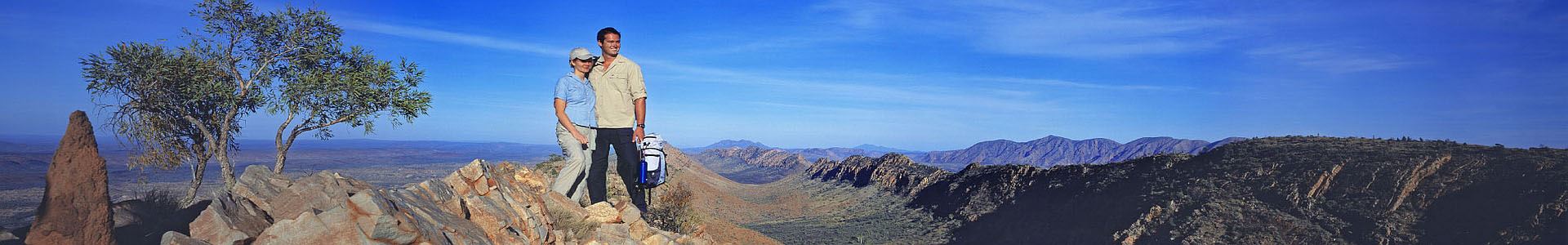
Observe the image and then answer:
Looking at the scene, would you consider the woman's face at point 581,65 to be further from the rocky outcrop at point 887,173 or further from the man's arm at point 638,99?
the rocky outcrop at point 887,173

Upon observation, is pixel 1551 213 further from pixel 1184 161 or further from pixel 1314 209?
pixel 1184 161

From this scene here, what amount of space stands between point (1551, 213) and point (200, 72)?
26.7 metres

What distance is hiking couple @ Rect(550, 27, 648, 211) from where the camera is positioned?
781 centimetres

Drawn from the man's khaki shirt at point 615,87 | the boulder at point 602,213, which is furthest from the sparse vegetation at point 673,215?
the man's khaki shirt at point 615,87

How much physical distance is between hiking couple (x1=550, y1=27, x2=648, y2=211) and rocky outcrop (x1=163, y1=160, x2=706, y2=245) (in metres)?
0.68

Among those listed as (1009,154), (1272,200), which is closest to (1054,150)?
(1009,154)

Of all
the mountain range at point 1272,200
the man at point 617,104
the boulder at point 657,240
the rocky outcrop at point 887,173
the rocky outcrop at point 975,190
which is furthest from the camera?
the rocky outcrop at point 887,173

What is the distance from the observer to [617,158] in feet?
28.3

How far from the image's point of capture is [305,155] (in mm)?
111562

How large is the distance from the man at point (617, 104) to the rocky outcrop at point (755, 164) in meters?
70.2

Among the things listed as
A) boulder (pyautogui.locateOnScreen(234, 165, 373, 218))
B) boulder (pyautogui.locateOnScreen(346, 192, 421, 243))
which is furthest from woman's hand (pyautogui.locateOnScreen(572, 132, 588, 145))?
boulder (pyautogui.locateOnScreen(346, 192, 421, 243))

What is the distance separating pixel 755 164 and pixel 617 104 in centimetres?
11814

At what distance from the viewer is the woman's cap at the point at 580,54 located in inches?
307

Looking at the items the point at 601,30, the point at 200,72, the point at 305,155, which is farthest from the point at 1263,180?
the point at 305,155
